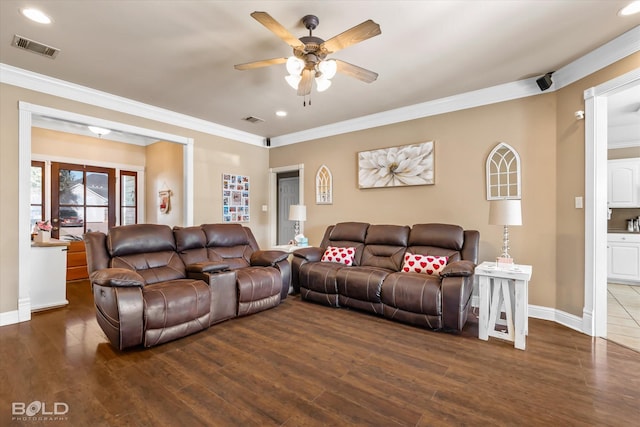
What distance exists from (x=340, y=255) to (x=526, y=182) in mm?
2408

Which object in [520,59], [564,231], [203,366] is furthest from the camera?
[564,231]

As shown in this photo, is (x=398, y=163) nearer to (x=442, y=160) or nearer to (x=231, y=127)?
(x=442, y=160)

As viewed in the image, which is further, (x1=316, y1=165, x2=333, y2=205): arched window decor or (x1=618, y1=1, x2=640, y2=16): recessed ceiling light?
(x1=316, y1=165, x2=333, y2=205): arched window decor

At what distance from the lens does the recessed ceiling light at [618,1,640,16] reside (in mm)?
2107

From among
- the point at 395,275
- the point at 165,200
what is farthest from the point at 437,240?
the point at 165,200

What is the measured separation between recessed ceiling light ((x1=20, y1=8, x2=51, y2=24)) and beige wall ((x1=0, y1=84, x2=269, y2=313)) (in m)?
1.37

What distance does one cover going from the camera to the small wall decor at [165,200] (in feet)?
18.7

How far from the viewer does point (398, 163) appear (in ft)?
14.2

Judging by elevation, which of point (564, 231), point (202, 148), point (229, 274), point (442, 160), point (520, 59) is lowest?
point (229, 274)

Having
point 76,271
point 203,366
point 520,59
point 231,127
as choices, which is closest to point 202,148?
point 231,127

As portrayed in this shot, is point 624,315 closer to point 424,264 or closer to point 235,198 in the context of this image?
point 424,264

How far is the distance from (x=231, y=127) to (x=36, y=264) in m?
3.33
